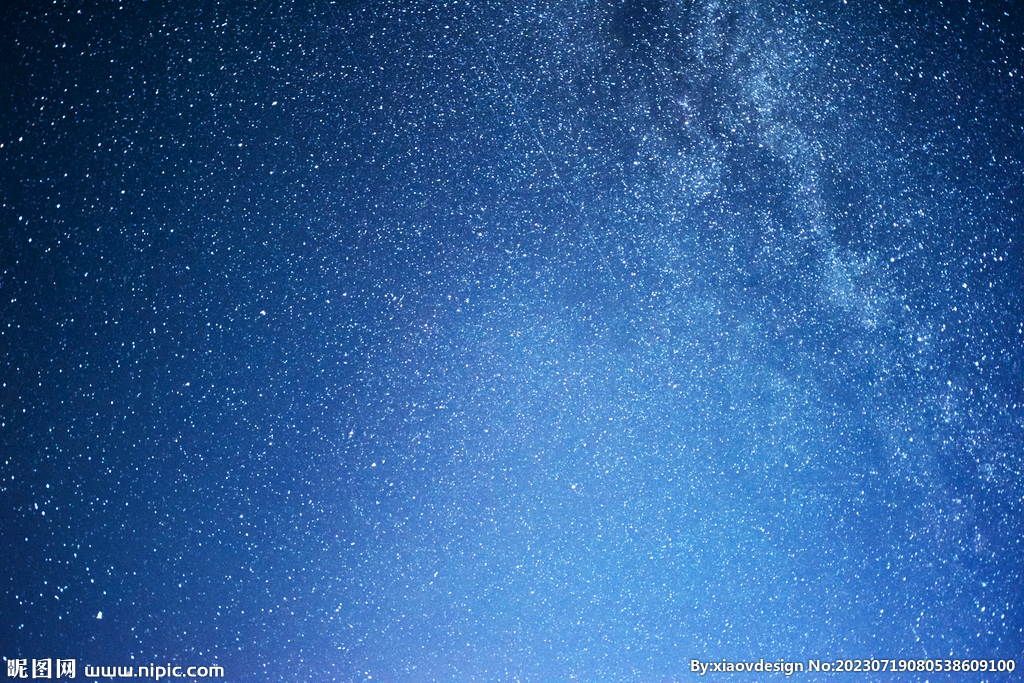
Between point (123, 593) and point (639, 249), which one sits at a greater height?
point (639, 249)

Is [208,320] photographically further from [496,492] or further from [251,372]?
[496,492]

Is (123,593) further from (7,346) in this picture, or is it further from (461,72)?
(461,72)

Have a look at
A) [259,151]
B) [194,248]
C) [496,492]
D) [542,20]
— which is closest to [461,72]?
[542,20]

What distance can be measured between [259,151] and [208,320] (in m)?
0.18

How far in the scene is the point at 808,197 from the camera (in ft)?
3.13

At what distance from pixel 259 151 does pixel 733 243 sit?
0.51m

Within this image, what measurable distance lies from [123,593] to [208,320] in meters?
0.29

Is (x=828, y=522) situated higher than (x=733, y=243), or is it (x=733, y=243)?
(x=733, y=243)

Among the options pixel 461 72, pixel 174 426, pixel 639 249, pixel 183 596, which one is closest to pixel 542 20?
pixel 461 72

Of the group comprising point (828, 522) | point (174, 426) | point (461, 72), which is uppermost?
point (461, 72)

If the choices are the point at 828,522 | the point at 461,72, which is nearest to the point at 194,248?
the point at 461,72

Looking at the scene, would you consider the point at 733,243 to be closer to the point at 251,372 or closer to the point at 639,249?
the point at 639,249

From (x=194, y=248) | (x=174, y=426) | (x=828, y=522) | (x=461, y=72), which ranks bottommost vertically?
(x=828, y=522)

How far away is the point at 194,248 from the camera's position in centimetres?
94
